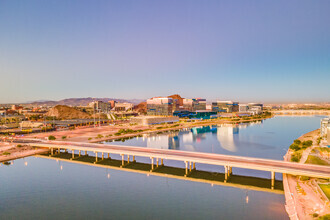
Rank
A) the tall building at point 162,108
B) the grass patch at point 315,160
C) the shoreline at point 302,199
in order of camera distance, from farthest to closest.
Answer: the tall building at point 162,108, the grass patch at point 315,160, the shoreline at point 302,199

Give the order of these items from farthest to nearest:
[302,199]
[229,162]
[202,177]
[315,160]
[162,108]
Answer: [162,108], [315,160], [202,177], [229,162], [302,199]

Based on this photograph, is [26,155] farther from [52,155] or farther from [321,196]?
[321,196]

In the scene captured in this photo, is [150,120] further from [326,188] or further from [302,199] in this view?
[302,199]

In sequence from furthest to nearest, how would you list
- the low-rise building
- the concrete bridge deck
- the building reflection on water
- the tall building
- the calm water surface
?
1. the tall building
2. the low-rise building
3. the building reflection on water
4. the concrete bridge deck
5. the calm water surface

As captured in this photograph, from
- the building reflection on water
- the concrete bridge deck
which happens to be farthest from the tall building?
the concrete bridge deck

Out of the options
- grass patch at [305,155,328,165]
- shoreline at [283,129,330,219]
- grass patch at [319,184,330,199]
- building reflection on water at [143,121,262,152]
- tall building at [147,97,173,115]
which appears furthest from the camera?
tall building at [147,97,173,115]

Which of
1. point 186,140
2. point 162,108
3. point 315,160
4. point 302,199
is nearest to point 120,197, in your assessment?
point 302,199

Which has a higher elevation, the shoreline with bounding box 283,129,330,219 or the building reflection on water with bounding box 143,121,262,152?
the shoreline with bounding box 283,129,330,219

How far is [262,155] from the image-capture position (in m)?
57.9

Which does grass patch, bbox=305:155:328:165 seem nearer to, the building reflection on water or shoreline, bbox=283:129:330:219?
shoreline, bbox=283:129:330:219

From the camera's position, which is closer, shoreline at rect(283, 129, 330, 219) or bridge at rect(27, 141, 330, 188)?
shoreline at rect(283, 129, 330, 219)

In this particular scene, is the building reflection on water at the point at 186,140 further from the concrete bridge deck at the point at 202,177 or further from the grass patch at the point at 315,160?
the concrete bridge deck at the point at 202,177

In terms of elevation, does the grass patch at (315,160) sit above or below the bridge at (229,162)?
below

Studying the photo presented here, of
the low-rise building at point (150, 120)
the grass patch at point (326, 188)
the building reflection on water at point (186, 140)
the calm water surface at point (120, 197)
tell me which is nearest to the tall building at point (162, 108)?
the low-rise building at point (150, 120)
